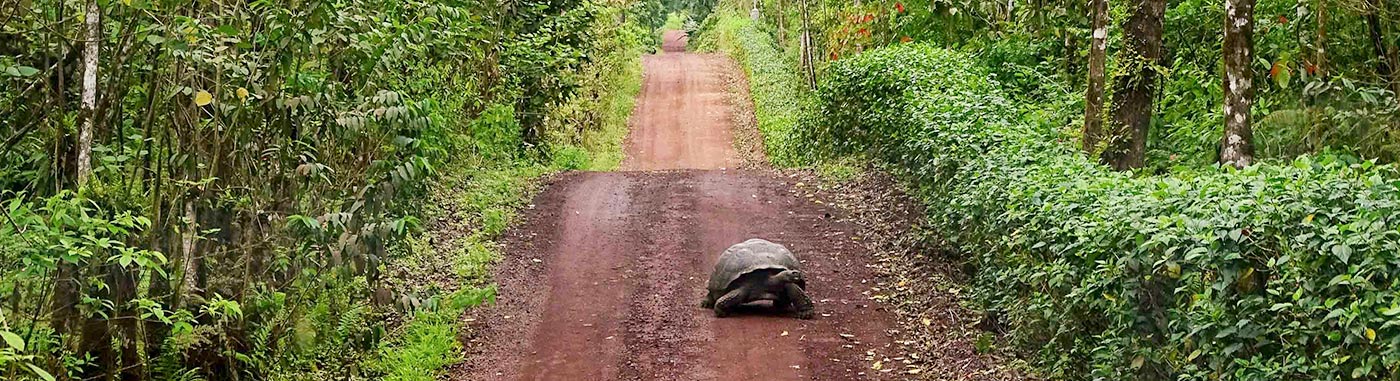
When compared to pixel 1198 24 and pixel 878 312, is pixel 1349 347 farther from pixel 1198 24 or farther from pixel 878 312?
pixel 1198 24

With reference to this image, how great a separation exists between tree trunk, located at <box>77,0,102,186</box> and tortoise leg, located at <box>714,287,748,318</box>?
4.89 metres

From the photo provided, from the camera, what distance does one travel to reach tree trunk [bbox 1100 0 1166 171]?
1038 centimetres

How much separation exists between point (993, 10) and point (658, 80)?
2216 cm

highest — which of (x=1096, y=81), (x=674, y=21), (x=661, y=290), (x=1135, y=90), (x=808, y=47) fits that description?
(x=1135, y=90)

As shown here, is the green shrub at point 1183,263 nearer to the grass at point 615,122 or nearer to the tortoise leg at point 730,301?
the tortoise leg at point 730,301

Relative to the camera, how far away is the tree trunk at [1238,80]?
8828 millimetres

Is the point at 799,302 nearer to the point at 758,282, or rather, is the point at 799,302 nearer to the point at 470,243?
the point at 758,282

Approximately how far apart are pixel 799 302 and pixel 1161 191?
378 centimetres

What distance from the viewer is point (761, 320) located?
10.1 metres

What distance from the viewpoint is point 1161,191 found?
6.90 m

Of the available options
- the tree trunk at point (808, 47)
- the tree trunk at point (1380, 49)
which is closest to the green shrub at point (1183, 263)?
the tree trunk at point (1380, 49)

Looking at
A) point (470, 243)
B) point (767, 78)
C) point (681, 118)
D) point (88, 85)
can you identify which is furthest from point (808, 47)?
point (88, 85)

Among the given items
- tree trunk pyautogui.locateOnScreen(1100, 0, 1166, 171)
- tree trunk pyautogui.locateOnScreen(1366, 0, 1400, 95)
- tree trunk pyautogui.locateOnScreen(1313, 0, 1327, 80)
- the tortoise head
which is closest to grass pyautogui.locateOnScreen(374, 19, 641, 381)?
the tortoise head

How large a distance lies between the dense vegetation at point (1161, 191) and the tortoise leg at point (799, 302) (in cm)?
135
